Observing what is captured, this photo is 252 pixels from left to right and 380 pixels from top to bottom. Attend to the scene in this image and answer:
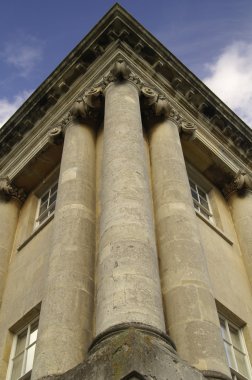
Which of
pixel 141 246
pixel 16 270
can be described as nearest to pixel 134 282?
pixel 141 246

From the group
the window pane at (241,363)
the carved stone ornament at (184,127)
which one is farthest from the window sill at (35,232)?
the window pane at (241,363)

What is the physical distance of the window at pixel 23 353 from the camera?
34.2 feet

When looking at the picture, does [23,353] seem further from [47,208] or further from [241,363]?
[47,208]

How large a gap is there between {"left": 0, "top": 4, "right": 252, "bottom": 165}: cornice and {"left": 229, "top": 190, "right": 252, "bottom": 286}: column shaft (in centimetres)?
209

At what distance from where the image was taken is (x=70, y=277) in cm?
920

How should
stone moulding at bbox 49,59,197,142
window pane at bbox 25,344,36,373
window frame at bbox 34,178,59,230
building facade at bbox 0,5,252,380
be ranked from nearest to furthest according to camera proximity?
building facade at bbox 0,5,252,380, window pane at bbox 25,344,36,373, stone moulding at bbox 49,59,197,142, window frame at bbox 34,178,59,230

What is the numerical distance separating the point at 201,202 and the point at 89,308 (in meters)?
7.44

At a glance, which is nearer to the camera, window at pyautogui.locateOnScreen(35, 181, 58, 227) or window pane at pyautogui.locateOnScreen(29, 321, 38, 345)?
window pane at pyautogui.locateOnScreen(29, 321, 38, 345)

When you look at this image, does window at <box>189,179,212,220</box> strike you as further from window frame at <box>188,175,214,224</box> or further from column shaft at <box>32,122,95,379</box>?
column shaft at <box>32,122,95,379</box>

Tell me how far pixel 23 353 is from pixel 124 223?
3911 mm

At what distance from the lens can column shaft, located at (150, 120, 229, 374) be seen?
7979 millimetres

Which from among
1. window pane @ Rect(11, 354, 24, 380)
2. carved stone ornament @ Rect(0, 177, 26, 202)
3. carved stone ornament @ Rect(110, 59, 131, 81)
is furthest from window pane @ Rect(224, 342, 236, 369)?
carved stone ornament @ Rect(0, 177, 26, 202)

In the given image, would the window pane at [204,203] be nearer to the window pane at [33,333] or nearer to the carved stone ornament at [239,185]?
the carved stone ornament at [239,185]

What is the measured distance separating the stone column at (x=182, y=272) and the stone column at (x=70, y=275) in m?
1.27
